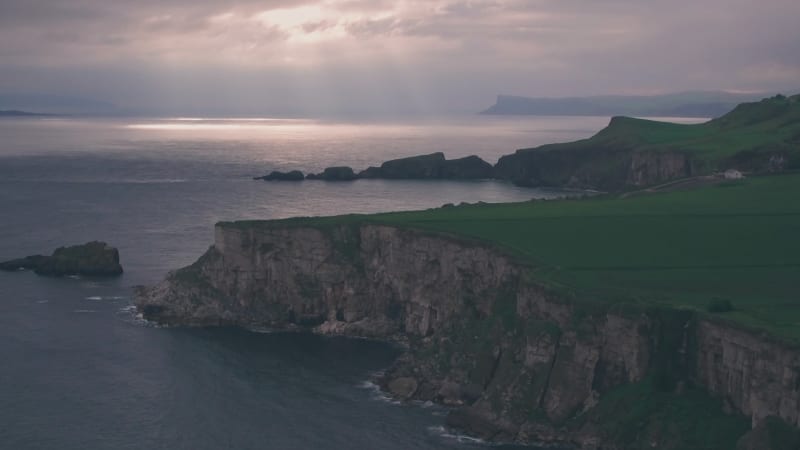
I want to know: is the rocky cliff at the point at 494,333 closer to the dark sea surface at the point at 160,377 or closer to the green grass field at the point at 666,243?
the green grass field at the point at 666,243

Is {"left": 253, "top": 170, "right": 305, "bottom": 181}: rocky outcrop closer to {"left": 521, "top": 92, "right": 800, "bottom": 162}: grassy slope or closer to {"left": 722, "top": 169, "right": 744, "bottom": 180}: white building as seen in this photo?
{"left": 521, "top": 92, "right": 800, "bottom": 162}: grassy slope

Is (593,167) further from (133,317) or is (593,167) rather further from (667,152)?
(133,317)

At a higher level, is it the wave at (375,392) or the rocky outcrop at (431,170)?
the rocky outcrop at (431,170)

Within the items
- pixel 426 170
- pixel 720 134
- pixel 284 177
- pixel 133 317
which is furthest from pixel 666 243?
pixel 284 177

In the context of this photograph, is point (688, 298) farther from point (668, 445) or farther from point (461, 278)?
point (461, 278)

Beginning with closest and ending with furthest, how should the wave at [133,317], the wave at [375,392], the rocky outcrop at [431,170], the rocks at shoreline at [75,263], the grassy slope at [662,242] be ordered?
the wave at [375,392]
the grassy slope at [662,242]
the wave at [133,317]
the rocks at shoreline at [75,263]
the rocky outcrop at [431,170]

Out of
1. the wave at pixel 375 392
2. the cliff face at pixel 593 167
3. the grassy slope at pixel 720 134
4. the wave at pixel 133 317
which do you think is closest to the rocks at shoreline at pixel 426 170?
the cliff face at pixel 593 167
